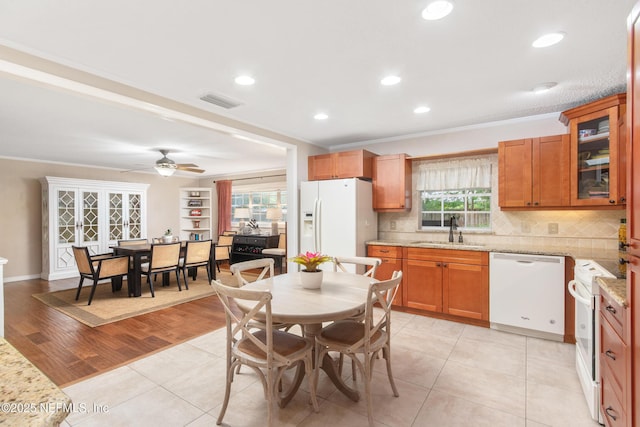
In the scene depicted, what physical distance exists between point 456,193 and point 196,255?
14.5 feet

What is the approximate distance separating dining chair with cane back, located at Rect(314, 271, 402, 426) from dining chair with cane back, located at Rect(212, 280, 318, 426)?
0.52 ft

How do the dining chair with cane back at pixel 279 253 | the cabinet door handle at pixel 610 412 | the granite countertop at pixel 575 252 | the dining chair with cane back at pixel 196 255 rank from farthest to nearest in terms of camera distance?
the dining chair with cane back at pixel 279 253, the dining chair with cane back at pixel 196 255, the granite countertop at pixel 575 252, the cabinet door handle at pixel 610 412

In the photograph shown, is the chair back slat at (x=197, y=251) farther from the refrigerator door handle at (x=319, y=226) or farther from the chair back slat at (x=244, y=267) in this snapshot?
the chair back slat at (x=244, y=267)

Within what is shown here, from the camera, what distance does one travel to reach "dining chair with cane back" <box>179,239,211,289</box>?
5.38 metres

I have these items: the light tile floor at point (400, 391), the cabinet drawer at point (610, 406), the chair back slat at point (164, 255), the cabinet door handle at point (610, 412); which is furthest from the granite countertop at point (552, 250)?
the chair back slat at point (164, 255)

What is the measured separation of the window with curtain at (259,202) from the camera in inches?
309

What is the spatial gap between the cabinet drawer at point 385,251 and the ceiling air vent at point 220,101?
2.44 meters

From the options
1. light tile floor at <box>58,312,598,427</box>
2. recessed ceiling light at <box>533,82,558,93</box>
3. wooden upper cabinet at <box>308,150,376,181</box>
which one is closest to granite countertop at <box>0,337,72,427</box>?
light tile floor at <box>58,312,598,427</box>

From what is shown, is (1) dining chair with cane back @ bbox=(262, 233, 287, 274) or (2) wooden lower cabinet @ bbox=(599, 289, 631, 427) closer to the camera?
(2) wooden lower cabinet @ bbox=(599, 289, 631, 427)

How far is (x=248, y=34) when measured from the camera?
196cm

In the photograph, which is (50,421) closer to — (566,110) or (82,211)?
(566,110)

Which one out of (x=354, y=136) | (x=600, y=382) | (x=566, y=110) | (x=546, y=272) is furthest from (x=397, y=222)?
(x=600, y=382)

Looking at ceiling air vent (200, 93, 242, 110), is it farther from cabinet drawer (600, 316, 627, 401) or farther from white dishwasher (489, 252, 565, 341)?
cabinet drawer (600, 316, 627, 401)

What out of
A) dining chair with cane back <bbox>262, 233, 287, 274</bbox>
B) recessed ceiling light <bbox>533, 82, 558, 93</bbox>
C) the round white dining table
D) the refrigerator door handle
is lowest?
dining chair with cane back <bbox>262, 233, 287, 274</bbox>
